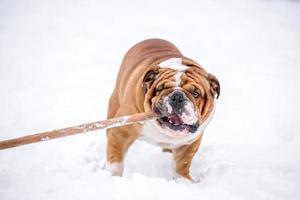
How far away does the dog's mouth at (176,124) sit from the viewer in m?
3.05

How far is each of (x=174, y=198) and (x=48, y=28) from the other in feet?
20.4

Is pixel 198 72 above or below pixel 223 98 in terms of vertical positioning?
above

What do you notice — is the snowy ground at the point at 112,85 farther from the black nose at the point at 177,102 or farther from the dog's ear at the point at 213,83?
the dog's ear at the point at 213,83

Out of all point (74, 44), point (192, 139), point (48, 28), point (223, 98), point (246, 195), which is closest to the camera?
point (246, 195)

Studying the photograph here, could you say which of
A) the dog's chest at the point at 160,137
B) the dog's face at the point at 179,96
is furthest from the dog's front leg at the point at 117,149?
the dog's face at the point at 179,96

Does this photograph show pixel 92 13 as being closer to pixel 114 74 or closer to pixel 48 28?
pixel 48 28

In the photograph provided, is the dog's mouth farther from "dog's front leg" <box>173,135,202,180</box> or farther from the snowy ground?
"dog's front leg" <box>173,135,202,180</box>

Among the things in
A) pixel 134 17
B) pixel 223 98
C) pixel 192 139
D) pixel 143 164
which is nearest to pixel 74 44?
pixel 134 17

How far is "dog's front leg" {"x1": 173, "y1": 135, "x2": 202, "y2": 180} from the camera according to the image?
12.2 ft

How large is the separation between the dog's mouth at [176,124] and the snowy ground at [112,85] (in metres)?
0.41

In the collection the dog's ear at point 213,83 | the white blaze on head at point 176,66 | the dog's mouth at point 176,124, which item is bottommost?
the dog's mouth at point 176,124

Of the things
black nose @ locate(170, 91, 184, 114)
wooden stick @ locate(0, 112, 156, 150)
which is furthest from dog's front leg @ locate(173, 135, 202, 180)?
wooden stick @ locate(0, 112, 156, 150)

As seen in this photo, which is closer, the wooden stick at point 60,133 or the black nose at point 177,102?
the wooden stick at point 60,133

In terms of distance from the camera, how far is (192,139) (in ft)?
11.6
